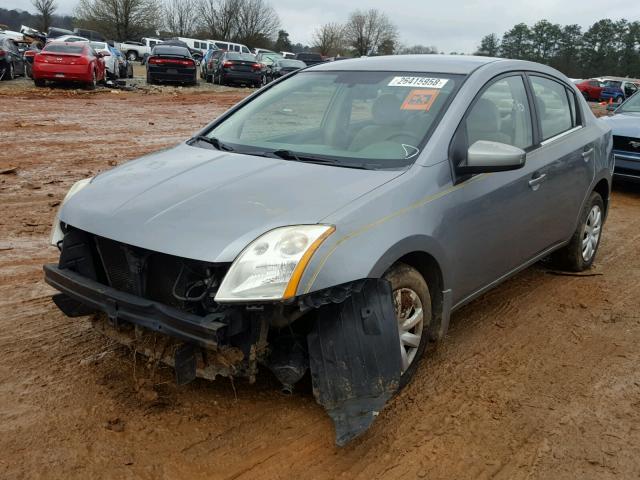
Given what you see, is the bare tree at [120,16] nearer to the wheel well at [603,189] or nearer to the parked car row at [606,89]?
the parked car row at [606,89]

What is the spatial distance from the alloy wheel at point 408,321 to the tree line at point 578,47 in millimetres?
68892

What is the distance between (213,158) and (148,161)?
0.43 m

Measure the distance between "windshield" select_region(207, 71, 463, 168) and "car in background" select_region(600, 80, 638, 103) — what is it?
3785cm

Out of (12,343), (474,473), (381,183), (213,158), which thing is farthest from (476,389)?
(12,343)

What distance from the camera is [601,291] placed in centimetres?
495

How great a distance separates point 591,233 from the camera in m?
5.28

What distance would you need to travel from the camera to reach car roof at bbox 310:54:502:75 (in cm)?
392

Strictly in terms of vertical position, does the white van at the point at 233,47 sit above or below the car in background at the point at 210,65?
above

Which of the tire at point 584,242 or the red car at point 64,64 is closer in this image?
the tire at point 584,242

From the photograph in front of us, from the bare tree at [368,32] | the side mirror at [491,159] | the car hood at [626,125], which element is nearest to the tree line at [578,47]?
the bare tree at [368,32]

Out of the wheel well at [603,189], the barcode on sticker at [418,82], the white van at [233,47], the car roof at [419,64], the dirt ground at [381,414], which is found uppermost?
the white van at [233,47]

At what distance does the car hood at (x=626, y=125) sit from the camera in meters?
8.84

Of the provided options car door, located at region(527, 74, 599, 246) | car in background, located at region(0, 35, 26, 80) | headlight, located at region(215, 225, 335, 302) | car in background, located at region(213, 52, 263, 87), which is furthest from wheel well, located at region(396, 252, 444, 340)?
car in background, located at region(213, 52, 263, 87)

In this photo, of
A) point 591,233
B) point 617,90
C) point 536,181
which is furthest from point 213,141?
point 617,90
